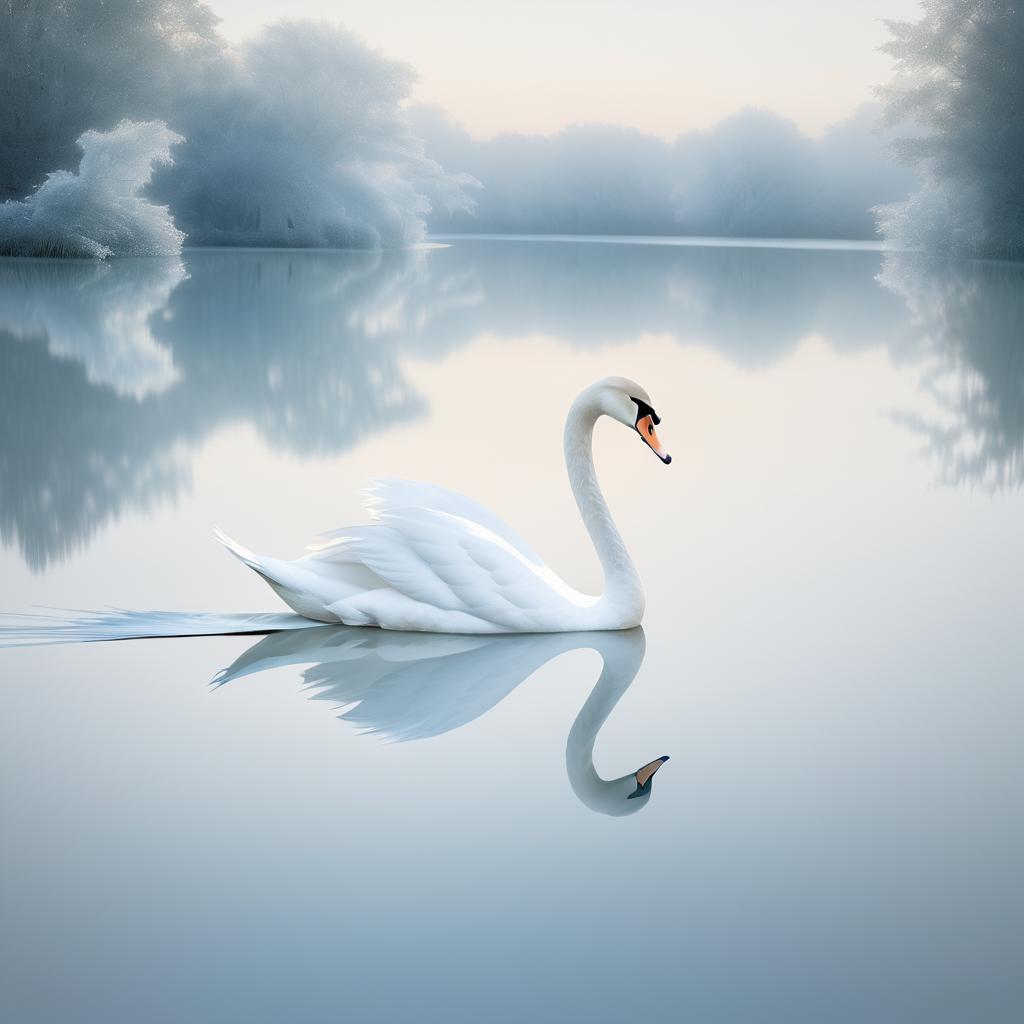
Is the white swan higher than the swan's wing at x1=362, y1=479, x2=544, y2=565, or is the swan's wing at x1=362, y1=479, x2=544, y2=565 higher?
the swan's wing at x1=362, y1=479, x2=544, y2=565

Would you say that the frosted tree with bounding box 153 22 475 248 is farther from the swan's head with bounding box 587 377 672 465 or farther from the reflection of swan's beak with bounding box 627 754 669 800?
the reflection of swan's beak with bounding box 627 754 669 800

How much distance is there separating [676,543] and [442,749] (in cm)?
162

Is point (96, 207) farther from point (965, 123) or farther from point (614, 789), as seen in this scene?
point (614, 789)

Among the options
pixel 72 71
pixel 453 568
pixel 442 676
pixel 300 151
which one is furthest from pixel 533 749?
pixel 300 151

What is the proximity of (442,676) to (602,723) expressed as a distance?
1.38 feet

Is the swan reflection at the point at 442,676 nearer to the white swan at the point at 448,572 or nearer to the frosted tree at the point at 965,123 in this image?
the white swan at the point at 448,572

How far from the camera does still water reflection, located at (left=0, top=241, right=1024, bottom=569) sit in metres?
5.04

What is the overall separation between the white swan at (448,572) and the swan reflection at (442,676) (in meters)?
0.05

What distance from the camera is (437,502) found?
124 inches

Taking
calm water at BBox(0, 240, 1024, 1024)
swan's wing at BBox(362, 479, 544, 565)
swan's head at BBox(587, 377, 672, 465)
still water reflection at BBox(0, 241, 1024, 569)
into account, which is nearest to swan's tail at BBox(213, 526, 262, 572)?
calm water at BBox(0, 240, 1024, 1024)

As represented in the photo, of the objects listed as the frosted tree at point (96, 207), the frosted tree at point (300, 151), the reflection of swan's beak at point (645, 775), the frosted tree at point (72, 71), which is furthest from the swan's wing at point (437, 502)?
the frosted tree at point (300, 151)

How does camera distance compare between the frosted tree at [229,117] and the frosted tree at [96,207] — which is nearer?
the frosted tree at [96,207]

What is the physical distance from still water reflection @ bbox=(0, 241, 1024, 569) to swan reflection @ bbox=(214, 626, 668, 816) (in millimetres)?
1033

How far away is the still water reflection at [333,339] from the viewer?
16.5 ft
